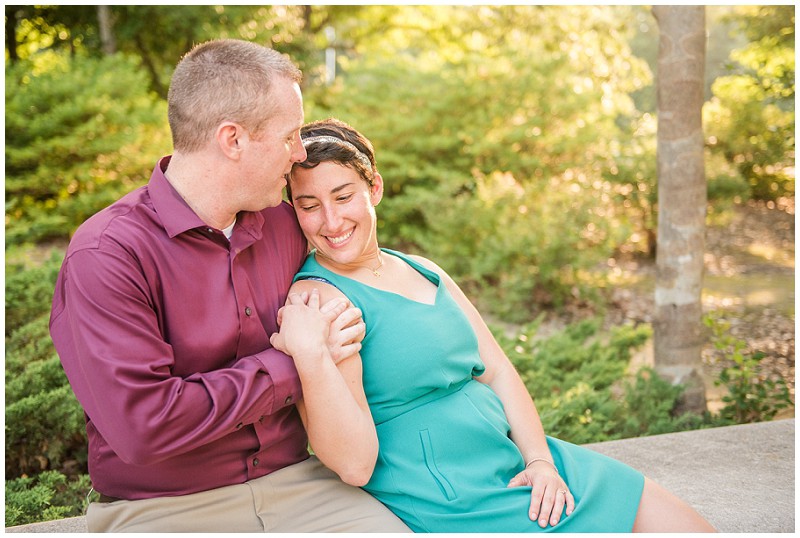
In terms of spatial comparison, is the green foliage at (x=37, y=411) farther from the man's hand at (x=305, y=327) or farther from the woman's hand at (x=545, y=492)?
the woman's hand at (x=545, y=492)

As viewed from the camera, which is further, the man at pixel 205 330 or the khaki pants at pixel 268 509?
the khaki pants at pixel 268 509

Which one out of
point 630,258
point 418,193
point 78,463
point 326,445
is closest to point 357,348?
point 326,445

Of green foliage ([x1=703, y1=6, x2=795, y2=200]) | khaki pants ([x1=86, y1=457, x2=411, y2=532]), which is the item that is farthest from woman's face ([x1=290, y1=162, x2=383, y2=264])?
green foliage ([x1=703, y1=6, x2=795, y2=200])

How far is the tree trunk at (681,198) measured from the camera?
169 inches

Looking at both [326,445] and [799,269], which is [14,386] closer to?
[326,445]

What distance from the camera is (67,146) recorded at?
8398mm

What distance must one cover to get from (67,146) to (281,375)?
24.7ft

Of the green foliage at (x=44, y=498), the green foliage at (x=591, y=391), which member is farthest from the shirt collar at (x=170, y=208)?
the green foliage at (x=591, y=391)

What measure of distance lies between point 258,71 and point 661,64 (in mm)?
3186

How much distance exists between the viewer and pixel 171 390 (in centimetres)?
178

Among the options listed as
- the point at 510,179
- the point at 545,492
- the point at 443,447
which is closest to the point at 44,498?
the point at 443,447

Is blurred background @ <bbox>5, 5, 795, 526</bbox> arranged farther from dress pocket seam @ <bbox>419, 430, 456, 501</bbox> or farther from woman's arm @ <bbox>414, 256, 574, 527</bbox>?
dress pocket seam @ <bbox>419, 430, 456, 501</bbox>

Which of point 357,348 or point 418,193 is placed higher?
point 418,193

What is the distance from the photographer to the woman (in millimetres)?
2064
